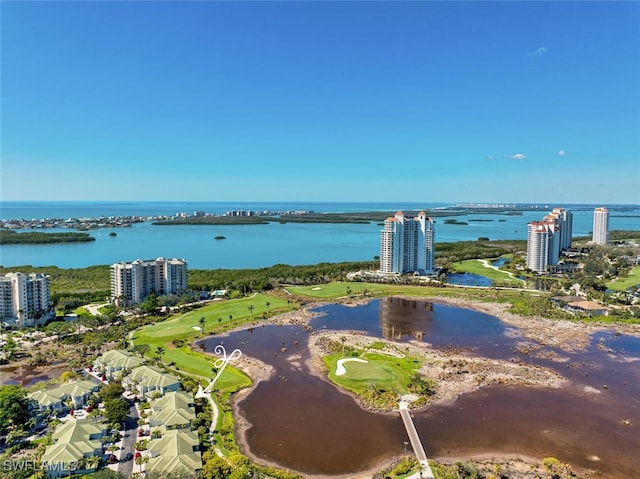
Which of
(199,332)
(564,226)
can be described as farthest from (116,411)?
(564,226)

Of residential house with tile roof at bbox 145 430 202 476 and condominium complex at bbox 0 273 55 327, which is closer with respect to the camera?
residential house with tile roof at bbox 145 430 202 476

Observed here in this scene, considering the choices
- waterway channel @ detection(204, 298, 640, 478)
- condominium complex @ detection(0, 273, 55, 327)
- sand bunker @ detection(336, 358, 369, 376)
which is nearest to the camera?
waterway channel @ detection(204, 298, 640, 478)

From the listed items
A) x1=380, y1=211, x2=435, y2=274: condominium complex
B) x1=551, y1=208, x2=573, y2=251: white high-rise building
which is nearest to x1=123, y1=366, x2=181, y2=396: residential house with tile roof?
x1=380, y1=211, x2=435, y2=274: condominium complex

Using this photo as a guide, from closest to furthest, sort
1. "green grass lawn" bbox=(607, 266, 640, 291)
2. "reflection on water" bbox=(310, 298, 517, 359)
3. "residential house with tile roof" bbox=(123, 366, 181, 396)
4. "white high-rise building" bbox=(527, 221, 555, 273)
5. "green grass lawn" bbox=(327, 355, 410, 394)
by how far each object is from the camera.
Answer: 1. "residential house with tile roof" bbox=(123, 366, 181, 396)
2. "green grass lawn" bbox=(327, 355, 410, 394)
3. "reflection on water" bbox=(310, 298, 517, 359)
4. "green grass lawn" bbox=(607, 266, 640, 291)
5. "white high-rise building" bbox=(527, 221, 555, 273)

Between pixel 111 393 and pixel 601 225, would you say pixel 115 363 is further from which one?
pixel 601 225

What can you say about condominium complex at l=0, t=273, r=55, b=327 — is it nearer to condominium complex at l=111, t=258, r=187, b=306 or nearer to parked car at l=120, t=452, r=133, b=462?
condominium complex at l=111, t=258, r=187, b=306

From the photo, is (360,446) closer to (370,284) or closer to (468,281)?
(370,284)
